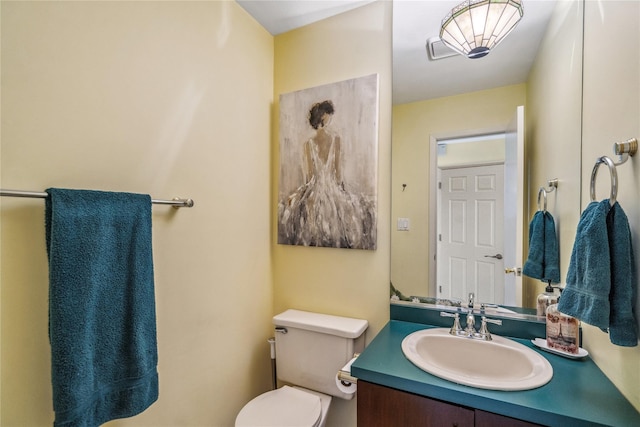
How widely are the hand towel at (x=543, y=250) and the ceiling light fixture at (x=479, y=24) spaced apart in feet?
2.51

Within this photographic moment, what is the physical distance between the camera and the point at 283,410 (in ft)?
4.27

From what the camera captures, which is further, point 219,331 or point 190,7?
point 219,331

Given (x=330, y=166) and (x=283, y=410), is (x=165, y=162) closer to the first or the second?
(x=330, y=166)

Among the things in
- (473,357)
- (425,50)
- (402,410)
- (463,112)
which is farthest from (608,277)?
(425,50)

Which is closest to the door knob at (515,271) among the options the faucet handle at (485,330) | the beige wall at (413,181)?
the faucet handle at (485,330)

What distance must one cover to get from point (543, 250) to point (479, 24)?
0.98m

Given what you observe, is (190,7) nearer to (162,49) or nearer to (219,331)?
(162,49)

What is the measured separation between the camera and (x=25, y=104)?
0.73 metres

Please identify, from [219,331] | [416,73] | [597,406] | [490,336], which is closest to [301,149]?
[416,73]

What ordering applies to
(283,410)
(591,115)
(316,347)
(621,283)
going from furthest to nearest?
(316,347) → (283,410) → (591,115) → (621,283)

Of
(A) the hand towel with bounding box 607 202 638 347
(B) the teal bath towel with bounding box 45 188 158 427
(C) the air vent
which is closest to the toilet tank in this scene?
(B) the teal bath towel with bounding box 45 188 158 427

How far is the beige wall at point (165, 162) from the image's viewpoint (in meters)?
0.73

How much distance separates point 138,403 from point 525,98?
72.3 inches

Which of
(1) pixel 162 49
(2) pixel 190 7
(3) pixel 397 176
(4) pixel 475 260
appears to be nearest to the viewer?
(1) pixel 162 49
